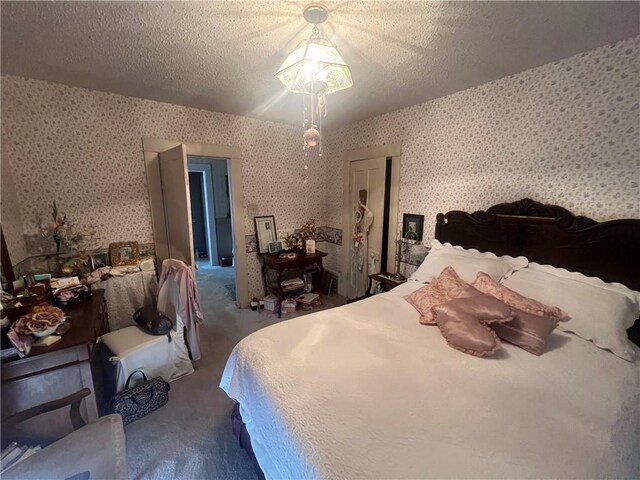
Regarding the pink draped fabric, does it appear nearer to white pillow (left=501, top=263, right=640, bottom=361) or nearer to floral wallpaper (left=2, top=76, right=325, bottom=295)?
floral wallpaper (left=2, top=76, right=325, bottom=295)

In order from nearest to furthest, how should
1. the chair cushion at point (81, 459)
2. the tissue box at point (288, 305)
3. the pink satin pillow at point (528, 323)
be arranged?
the chair cushion at point (81, 459), the pink satin pillow at point (528, 323), the tissue box at point (288, 305)

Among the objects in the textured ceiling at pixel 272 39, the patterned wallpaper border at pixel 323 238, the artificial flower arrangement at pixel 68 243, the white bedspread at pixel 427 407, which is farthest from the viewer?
the patterned wallpaper border at pixel 323 238

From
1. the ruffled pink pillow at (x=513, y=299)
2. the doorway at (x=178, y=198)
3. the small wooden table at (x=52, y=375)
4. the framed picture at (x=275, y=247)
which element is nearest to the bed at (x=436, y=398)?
the ruffled pink pillow at (x=513, y=299)

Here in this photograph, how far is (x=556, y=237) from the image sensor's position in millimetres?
1791

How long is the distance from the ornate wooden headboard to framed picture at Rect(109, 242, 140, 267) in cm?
313

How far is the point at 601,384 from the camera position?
3.76 feet

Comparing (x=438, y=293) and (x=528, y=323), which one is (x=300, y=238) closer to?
(x=438, y=293)

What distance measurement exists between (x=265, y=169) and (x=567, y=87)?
9.53 ft

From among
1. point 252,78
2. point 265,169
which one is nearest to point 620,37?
point 252,78

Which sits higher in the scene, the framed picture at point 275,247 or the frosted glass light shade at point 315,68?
the frosted glass light shade at point 315,68

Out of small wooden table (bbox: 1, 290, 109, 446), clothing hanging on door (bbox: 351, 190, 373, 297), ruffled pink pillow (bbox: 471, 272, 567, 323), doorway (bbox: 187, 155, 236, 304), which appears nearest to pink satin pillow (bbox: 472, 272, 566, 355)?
ruffled pink pillow (bbox: 471, 272, 567, 323)

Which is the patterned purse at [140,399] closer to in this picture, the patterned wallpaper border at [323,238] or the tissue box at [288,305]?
the tissue box at [288,305]

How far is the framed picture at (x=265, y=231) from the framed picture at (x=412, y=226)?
1705 millimetres

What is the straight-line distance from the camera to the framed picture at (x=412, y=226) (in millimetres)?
2743
